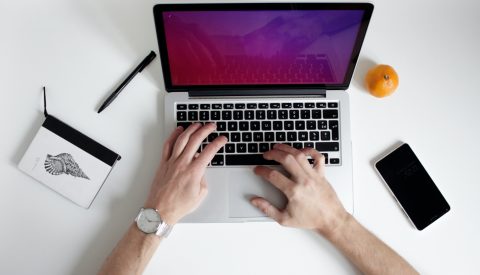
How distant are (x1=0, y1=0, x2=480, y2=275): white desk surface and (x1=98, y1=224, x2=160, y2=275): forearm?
6 cm

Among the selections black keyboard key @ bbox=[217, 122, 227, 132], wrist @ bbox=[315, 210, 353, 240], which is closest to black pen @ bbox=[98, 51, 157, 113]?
black keyboard key @ bbox=[217, 122, 227, 132]

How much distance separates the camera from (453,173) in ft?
3.26

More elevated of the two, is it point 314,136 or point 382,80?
point 382,80

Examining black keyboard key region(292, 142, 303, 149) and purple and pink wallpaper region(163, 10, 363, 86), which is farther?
black keyboard key region(292, 142, 303, 149)

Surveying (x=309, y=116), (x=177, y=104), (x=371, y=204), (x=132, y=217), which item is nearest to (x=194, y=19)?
(x=177, y=104)

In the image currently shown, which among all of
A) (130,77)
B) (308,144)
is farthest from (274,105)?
(130,77)

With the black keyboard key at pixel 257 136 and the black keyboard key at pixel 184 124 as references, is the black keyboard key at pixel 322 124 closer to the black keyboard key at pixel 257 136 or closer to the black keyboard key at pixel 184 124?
the black keyboard key at pixel 257 136

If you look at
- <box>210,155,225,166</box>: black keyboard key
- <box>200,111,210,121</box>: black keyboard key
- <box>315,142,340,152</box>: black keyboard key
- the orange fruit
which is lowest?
<box>210,155,225,166</box>: black keyboard key

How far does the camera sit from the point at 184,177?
905mm

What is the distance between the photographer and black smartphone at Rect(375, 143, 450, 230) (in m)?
0.97

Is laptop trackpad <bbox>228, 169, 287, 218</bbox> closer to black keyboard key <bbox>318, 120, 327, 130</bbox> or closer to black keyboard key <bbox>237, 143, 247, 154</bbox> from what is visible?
black keyboard key <bbox>237, 143, 247, 154</bbox>

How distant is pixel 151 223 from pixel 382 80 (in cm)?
63

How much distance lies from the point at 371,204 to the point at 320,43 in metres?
0.41

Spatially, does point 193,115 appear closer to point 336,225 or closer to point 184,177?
point 184,177
